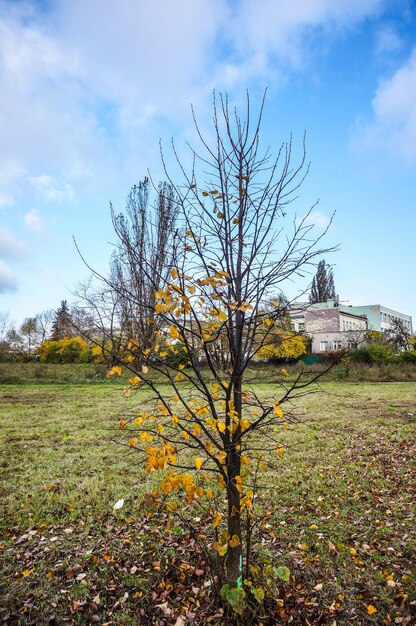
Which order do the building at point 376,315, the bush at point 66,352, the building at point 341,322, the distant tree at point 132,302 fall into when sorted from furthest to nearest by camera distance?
the building at point 376,315 → the building at point 341,322 → the bush at point 66,352 → the distant tree at point 132,302

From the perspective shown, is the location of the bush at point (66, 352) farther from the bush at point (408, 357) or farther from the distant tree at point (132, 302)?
the distant tree at point (132, 302)

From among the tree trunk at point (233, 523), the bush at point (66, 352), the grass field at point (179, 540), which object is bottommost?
the grass field at point (179, 540)

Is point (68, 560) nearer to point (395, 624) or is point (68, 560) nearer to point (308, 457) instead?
point (395, 624)

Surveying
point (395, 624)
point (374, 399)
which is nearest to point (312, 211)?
point (395, 624)

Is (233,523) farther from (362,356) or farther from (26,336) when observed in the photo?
(26,336)

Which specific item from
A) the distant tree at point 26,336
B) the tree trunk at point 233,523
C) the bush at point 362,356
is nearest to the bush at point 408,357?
the bush at point 362,356

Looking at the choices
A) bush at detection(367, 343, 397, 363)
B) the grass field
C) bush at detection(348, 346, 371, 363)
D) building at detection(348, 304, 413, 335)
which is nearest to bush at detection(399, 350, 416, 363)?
bush at detection(367, 343, 397, 363)

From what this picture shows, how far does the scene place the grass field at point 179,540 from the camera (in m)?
2.78

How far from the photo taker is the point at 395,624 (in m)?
2.62

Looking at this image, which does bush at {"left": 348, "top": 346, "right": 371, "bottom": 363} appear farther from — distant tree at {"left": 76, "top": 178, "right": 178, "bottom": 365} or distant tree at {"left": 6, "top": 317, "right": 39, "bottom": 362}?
distant tree at {"left": 6, "top": 317, "right": 39, "bottom": 362}

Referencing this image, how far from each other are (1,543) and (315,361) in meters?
30.1

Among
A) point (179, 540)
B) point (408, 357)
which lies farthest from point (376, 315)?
point (179, 540)

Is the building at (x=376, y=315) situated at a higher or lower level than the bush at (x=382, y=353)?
higher

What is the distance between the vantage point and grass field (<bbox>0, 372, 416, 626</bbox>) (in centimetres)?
278
